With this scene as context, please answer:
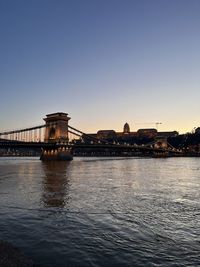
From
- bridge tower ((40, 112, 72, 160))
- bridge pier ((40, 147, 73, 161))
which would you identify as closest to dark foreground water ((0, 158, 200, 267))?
bridge tower ((40, 112, 72, 160))

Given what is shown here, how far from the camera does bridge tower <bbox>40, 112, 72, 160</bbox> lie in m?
87.4

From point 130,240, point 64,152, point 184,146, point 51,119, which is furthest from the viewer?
point 184,146

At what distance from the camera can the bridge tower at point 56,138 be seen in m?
87.4

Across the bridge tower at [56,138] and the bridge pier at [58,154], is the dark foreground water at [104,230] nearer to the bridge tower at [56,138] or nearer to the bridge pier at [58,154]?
the bridge tower at [56,138]

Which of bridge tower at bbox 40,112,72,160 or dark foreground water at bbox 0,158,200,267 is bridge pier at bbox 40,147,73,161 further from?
dark foreground water at bbox 0,158,200,267

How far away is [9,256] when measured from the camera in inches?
329

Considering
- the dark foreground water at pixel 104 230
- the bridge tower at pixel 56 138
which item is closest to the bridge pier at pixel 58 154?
the bridge tower at pixel 56 138

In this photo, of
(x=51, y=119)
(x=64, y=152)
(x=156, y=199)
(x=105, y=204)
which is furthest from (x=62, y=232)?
(x=51, y=119)

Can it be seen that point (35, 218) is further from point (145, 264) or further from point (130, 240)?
point (145, 264)

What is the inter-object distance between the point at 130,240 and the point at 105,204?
7.13m

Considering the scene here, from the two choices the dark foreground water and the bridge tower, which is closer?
the dark foreground water

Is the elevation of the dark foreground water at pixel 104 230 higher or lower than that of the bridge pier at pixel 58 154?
lower

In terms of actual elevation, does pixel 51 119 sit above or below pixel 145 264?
above

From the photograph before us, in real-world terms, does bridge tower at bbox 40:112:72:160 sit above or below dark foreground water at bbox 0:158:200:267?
above
